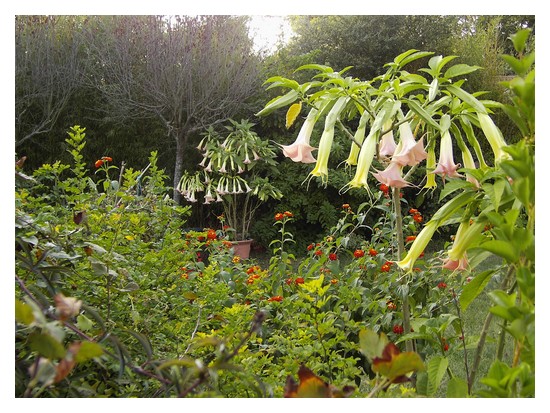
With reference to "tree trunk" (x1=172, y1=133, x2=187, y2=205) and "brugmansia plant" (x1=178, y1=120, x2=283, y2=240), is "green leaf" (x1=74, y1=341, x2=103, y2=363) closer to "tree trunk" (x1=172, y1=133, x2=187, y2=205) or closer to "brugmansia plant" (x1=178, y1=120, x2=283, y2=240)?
"brugmansia plant" (x1=178, y1=120, x2=283, y2=240)

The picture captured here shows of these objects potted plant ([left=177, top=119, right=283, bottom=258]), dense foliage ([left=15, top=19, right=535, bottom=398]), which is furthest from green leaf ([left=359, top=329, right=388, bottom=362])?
potted plant ([left=177, top=119, right=283, bottom=258])

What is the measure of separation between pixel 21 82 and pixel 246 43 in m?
2.00

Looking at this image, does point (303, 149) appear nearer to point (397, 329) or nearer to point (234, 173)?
point (397, 329)

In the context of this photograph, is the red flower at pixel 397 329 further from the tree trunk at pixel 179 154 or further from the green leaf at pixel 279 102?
the tree trunk at pixel 179 154

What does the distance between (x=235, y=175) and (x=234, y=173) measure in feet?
0.07

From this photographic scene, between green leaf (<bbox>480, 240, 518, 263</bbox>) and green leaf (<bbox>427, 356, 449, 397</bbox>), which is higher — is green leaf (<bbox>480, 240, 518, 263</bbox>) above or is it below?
above

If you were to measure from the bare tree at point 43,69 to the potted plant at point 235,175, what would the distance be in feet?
4.14

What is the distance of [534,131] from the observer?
0.58m

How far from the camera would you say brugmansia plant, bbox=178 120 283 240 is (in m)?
4.62

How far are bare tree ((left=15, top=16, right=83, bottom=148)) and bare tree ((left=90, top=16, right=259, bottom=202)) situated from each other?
10.2 inches

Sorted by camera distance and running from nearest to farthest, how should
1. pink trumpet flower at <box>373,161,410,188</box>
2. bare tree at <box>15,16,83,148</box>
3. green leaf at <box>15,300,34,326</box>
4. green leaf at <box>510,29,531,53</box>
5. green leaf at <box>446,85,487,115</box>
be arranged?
green leaf at <box>15,300,34,326</box>, green leaf at <box>510,29,531,53</box>, green leaf at <box>446,85,487,115</box>, pink trumpet flower at <box>373,161,410,188</box>, bare tree at <box>15,16,83,148</box>

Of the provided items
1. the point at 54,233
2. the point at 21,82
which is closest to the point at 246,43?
the point at 21,82

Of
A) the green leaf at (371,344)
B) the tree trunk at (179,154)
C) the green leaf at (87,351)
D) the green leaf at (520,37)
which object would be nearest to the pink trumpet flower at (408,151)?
the green leaf at (520,37)

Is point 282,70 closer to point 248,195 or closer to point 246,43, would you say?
point 246,43
